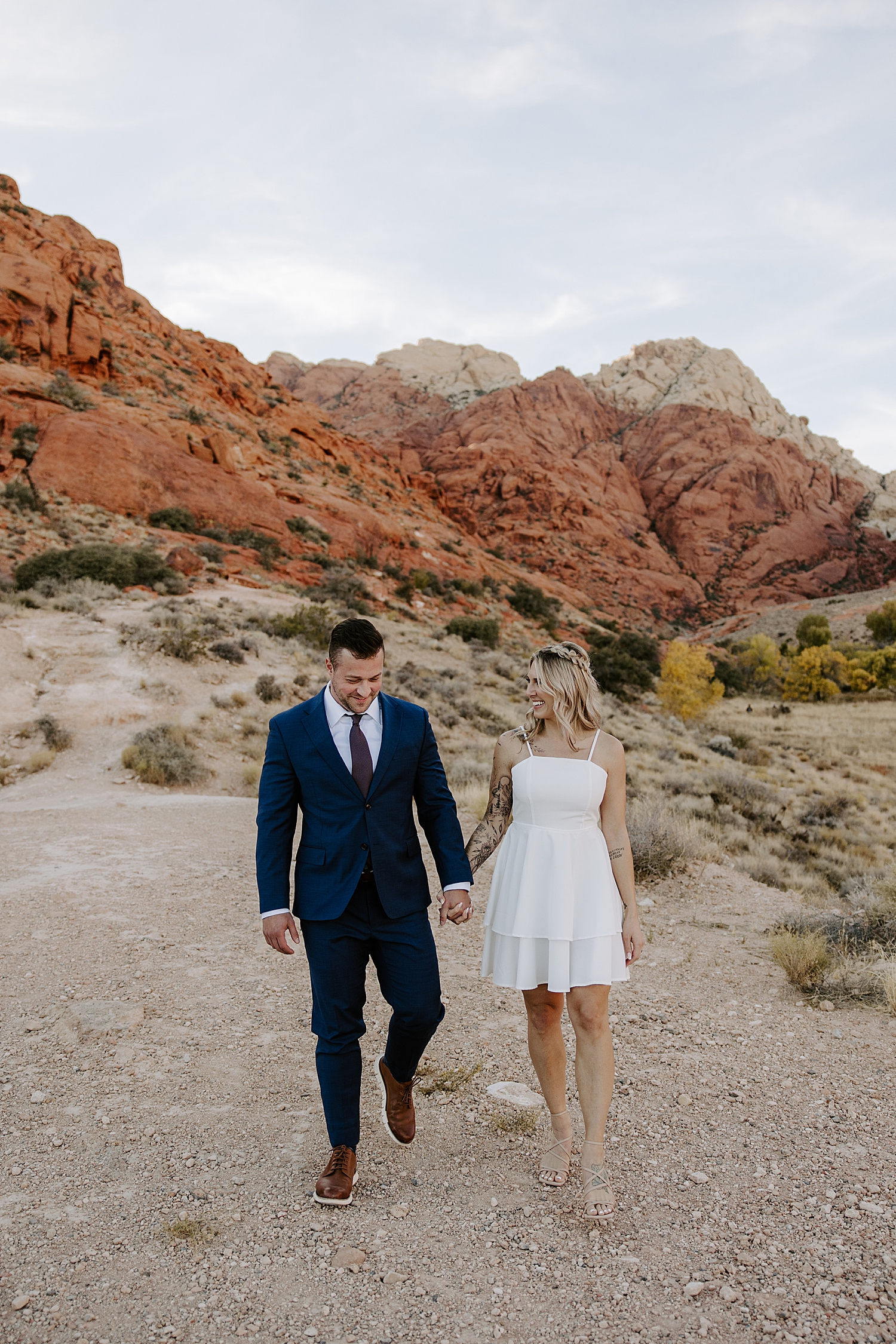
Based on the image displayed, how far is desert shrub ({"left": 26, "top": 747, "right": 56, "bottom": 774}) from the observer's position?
36.2 ft

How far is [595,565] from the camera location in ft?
240

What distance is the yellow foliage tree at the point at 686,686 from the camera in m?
27.2

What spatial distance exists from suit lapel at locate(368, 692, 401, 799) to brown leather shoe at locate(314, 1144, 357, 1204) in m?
1.40

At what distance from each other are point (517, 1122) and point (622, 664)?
29798 millimetres

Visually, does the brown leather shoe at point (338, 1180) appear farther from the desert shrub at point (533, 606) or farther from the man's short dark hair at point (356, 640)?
the desert shrub at point (533, 606)

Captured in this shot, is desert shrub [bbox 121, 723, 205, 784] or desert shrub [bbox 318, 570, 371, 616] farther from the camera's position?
desert shrub [bbox 318, 570, 371, 616]

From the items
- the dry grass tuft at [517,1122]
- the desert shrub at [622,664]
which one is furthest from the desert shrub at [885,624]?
the dry grass tuft at [517,1122]

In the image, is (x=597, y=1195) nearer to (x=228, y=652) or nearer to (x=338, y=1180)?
(x=338, y=1180)

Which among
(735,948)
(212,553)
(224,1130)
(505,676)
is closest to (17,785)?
(224,1130)

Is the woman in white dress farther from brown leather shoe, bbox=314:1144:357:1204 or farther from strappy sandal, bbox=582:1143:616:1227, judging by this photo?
brown leather shoe, bbox=314:1144:357:1204

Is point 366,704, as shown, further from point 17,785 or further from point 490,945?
point 17,785

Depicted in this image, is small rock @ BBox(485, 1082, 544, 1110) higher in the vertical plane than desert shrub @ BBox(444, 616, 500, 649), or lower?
lower

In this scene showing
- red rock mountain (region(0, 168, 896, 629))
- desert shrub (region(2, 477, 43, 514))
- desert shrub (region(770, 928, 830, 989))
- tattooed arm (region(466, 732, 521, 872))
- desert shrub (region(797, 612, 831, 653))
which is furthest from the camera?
desert shrub (region(797, 612, 831, 653))

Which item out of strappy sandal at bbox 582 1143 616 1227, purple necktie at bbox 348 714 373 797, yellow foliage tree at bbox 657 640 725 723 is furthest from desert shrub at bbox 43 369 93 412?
strappy sandal at bbox 582 1143 616 1227
